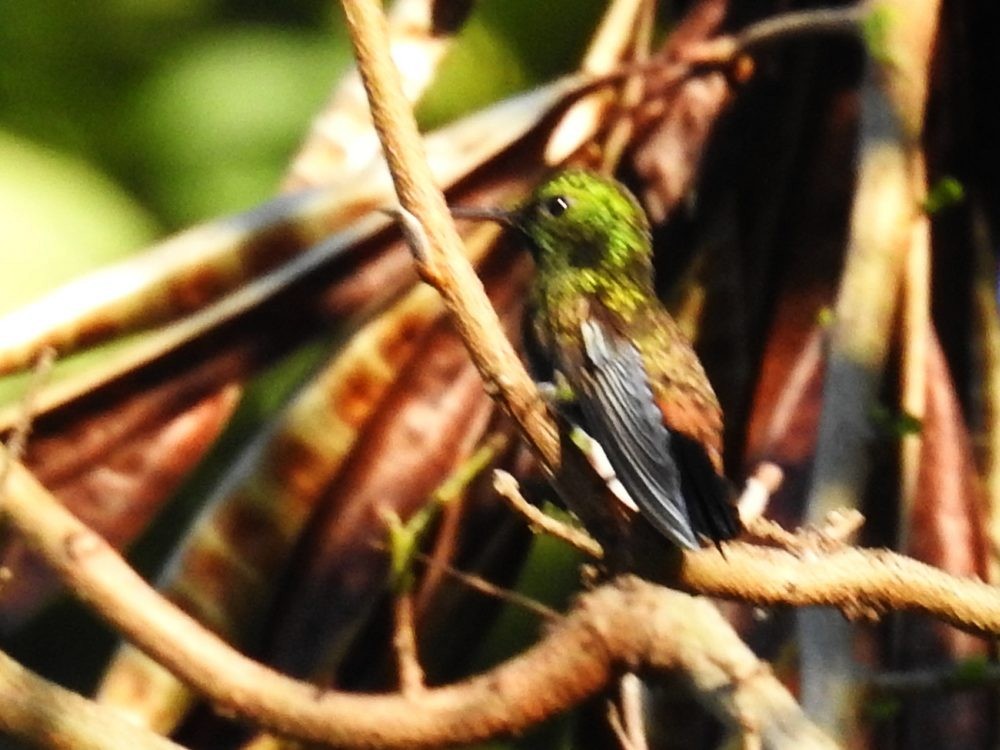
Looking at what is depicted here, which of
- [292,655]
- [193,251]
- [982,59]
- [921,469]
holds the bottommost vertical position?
[921,469]

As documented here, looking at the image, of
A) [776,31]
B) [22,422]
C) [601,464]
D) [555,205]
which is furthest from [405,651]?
[776,31]

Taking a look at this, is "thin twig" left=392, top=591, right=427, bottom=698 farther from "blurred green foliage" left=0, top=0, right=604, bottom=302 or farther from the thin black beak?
"blurred green foliage" left=0, top=0, right=604, bottom=302

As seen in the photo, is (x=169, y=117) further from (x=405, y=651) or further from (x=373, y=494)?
(x=405, y=651)

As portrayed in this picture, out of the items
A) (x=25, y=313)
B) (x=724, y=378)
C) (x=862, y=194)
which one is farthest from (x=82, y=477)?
(x=862, y=194)

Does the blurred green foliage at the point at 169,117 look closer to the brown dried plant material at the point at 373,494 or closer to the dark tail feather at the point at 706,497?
the brown dried plant material at the point at 373,494

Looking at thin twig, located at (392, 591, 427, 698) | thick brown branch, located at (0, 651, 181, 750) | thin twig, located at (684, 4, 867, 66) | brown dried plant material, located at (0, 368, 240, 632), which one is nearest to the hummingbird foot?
thin twig, located at (392, 591, 427, 698)

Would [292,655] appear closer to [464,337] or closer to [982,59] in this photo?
[464,337]

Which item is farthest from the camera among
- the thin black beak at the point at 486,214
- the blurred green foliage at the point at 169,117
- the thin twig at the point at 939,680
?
the blurred green foliage at the point at 169,117

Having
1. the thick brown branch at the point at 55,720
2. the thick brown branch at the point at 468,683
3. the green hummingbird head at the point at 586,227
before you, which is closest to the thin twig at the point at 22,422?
the thick brown branch at the point at 468,683
